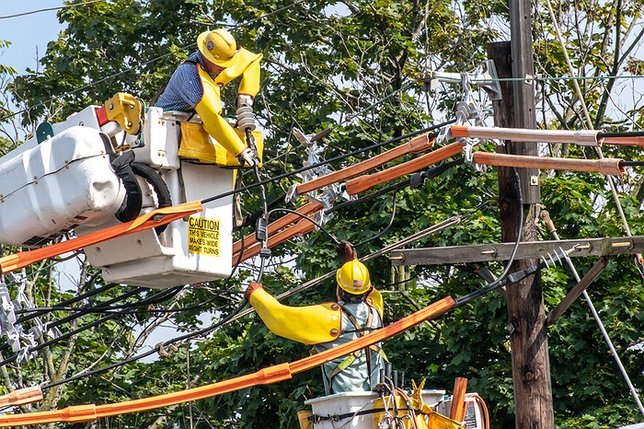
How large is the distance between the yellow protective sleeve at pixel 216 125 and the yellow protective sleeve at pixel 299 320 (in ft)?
3.65

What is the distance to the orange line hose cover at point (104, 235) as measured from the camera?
9.37 meters

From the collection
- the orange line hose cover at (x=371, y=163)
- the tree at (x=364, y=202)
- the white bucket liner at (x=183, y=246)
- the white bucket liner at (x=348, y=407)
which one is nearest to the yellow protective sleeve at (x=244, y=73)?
the white bucket liner at (x=183, y=246)

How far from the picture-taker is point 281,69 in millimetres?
20172

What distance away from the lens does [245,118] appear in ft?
31.9

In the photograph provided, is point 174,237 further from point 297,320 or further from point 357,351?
point 357,351

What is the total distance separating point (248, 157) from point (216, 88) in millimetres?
547

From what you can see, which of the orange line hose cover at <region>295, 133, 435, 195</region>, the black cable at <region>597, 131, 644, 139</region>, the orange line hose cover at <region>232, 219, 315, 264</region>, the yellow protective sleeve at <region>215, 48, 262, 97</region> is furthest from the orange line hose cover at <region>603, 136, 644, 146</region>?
the orange line hose cover at <region>232, 219, 315, 264</region>

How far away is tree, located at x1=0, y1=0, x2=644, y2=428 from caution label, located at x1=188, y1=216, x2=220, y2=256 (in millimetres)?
5038

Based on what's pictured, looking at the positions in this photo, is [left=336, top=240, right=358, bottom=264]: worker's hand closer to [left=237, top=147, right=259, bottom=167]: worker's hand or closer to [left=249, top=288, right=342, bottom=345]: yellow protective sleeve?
[left=249, top=288, right=342, bottom=345]: yellow protective sleeve

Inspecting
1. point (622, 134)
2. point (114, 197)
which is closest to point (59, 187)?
point (114, 197)

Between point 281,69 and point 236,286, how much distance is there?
3027mm

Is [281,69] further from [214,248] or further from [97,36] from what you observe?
[214,248]

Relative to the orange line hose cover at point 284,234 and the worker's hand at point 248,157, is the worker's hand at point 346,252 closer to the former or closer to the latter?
the orange line hose cover at point 284,234

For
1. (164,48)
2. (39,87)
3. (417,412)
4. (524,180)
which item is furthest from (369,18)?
(417,412)
